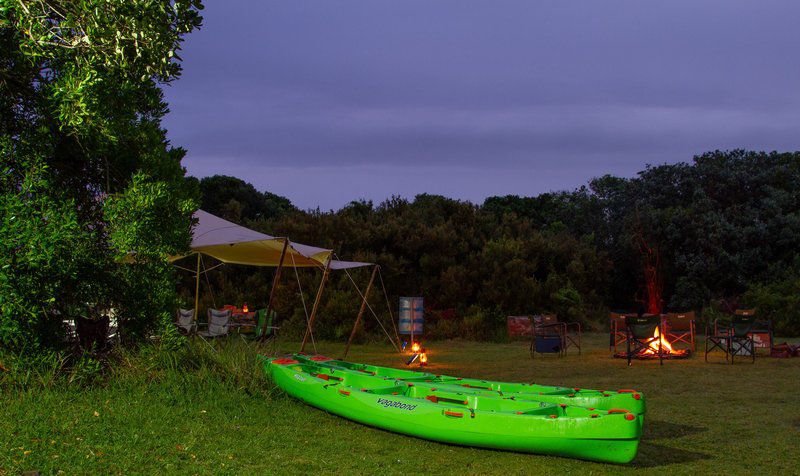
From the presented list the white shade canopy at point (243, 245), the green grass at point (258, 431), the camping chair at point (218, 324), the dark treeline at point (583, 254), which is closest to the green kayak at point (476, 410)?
the green grass at point (258, 431)

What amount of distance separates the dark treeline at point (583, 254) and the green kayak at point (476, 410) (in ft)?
27.4

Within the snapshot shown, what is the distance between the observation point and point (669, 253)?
20531 millimetres

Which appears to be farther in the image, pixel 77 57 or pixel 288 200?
pixel 288 200

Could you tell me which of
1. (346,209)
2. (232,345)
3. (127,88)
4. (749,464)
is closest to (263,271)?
(346,209)

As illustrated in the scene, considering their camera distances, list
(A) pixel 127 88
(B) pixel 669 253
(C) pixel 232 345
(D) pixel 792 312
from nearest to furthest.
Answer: (A) pixel 127 88
(C) pixel 232 345
(D) pixel 792 312
(B) pixel 669 253

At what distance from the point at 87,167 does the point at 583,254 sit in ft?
48.9

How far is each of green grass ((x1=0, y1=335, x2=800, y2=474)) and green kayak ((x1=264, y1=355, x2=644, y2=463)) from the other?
0.39ft

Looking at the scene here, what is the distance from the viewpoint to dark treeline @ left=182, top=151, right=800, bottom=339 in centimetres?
1731

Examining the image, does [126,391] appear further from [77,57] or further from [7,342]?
[77,57]

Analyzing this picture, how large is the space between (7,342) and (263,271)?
11969 mm

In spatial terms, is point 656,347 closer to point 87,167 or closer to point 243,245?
point 243,245

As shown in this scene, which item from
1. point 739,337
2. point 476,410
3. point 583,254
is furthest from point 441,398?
point 583,254

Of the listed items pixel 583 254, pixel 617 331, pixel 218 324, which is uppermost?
pixel 583 254

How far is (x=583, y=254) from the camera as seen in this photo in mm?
20094
